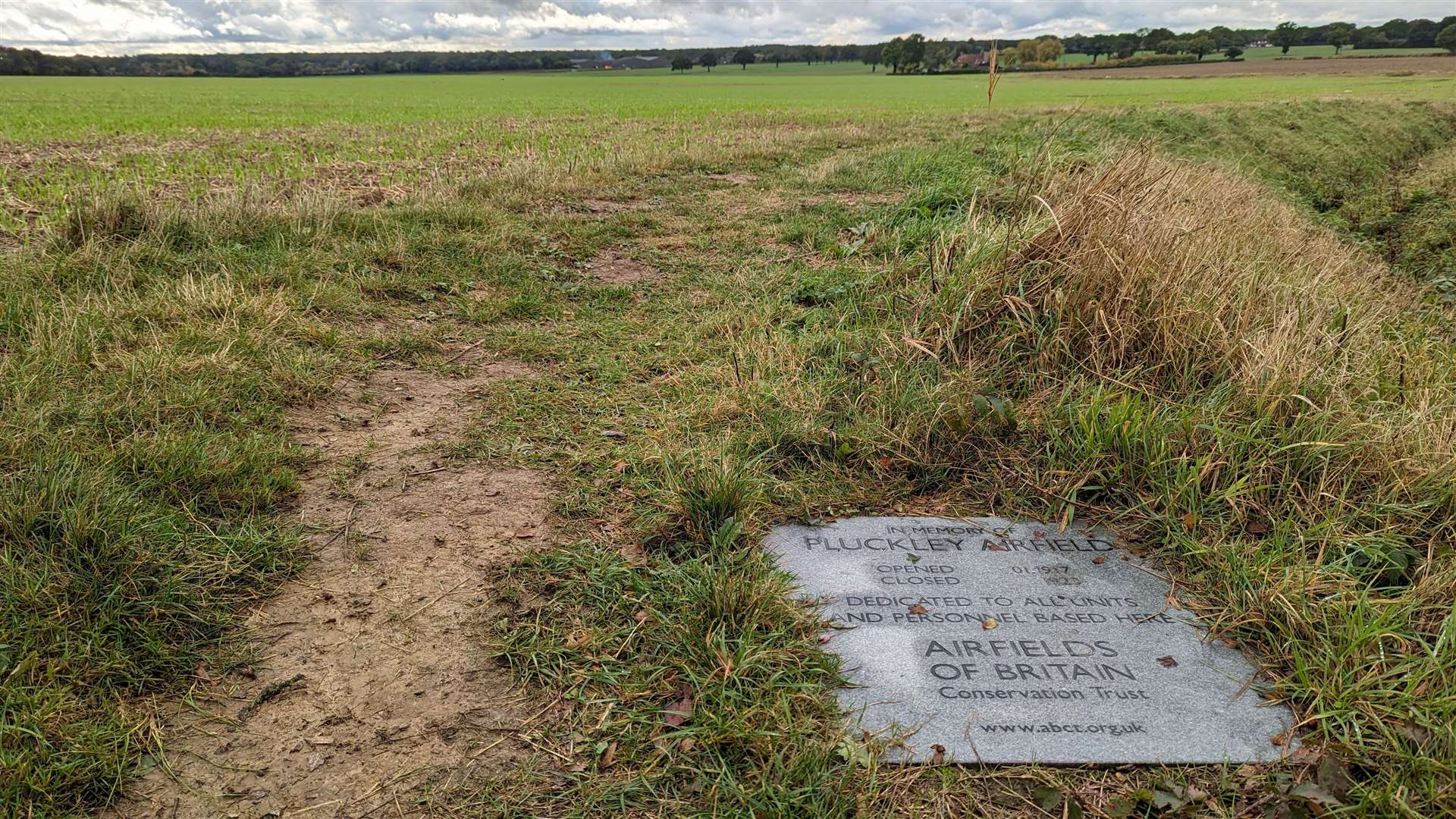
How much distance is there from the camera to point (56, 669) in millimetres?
2266

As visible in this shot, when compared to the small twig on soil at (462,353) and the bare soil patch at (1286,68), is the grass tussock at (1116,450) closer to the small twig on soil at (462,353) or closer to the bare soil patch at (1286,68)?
the small twig on soil at (462,353)

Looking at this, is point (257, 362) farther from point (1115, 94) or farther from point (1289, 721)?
point (1115, 94)

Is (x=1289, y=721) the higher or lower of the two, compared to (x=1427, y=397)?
lower

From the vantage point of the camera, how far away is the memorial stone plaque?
88.7 inches

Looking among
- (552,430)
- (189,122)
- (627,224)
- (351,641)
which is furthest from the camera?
(189,122)

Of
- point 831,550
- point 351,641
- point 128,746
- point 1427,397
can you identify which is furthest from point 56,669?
point 1427,397

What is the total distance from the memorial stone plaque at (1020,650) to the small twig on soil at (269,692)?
5.59ft

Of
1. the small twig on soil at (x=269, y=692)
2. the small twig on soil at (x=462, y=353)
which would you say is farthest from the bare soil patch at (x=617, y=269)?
the small twig on soil at (x=269, y=692)

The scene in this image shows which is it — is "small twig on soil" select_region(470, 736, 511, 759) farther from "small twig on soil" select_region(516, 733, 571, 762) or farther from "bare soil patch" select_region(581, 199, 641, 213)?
"bare soil patch" select_region(581, 199, 641, 213)

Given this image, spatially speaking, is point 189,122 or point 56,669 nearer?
point 56,669

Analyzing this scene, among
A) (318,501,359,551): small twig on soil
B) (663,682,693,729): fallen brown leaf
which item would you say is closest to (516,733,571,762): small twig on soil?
(663,682,693,729): fallen brown leaf

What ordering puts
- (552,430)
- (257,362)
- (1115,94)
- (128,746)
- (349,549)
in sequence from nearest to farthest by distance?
(128,746) → (349,549) → (552,430) → (257,362) → (1115,94)

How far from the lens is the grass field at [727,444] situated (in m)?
2.18

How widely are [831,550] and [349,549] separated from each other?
192 cm
